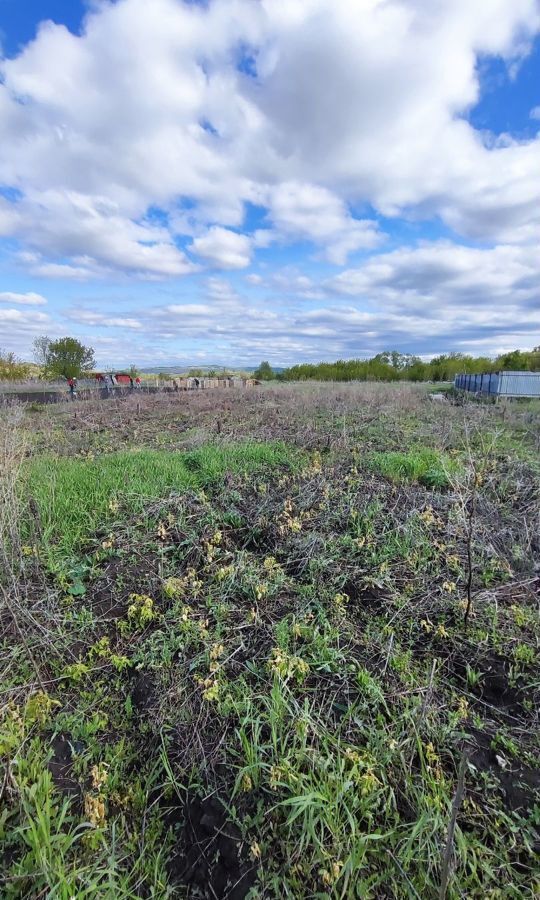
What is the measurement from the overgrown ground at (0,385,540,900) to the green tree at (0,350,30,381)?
110 ft

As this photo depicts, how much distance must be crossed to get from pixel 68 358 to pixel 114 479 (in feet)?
144

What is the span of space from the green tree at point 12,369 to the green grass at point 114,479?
31940 millimetres

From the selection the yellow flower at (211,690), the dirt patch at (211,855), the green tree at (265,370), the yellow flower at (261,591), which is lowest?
the dirt patch at (211,855)

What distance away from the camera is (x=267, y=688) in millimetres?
2199

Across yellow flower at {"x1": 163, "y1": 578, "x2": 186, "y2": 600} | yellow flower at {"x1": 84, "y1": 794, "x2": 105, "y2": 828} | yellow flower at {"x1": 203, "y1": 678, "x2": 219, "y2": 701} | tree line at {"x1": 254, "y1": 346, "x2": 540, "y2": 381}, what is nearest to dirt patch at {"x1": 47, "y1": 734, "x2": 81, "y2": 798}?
yellow flower at {"x1": 84, "y1": 794, "x2": 105, "y2": 828}

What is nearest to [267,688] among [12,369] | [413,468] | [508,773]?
[508,773]

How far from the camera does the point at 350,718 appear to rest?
6.67ft

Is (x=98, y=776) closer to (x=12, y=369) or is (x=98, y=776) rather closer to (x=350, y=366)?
(x=12, y=369)

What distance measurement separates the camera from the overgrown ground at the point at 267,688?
5.05 ft

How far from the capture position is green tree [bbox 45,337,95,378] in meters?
40.4

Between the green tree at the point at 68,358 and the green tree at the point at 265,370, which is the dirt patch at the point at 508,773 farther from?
the green tree at the point at 265,370

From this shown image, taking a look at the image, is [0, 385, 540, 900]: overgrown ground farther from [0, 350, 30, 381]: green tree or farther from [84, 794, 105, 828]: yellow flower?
[0, 350, 30, 381]: green tree

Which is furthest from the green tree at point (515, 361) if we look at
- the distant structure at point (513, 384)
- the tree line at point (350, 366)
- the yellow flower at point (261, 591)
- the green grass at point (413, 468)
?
the yellow flower at point (261, 591)

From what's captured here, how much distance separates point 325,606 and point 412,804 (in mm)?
1211
